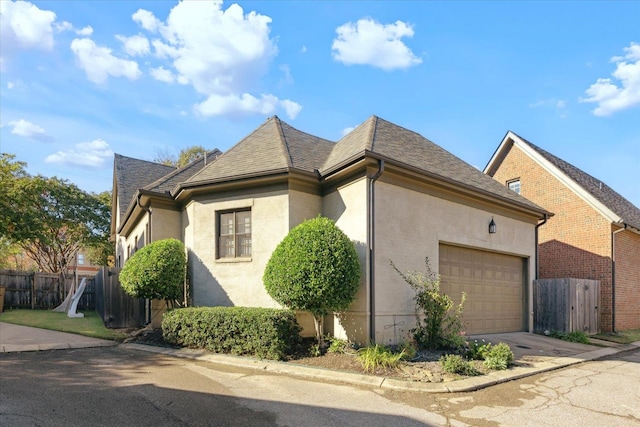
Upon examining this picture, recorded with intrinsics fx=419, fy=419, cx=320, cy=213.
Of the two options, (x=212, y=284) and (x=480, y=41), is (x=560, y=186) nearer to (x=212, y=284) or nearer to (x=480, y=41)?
(x=480, y=41)

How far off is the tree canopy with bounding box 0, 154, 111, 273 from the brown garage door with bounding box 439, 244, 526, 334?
65.0ft

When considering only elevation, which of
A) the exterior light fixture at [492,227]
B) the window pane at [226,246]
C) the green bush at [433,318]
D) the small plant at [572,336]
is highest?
the exterior light fixture at [492,227]

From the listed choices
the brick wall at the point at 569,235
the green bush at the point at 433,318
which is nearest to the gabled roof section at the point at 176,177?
the green bush at the point at 433,318

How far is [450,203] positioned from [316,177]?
3662mm

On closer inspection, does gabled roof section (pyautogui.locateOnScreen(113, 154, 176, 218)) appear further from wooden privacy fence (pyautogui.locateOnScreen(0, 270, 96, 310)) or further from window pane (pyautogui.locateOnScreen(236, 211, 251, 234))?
window pane (pyautogui.locateOnScreen(236, 211, 251, 234))

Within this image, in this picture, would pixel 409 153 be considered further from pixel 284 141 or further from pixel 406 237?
pixel 284 141

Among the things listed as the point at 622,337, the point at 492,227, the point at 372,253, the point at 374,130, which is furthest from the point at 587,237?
the point at 372,253

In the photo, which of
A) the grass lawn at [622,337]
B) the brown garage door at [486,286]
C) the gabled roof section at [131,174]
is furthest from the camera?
the gabled roof section at [131,174]

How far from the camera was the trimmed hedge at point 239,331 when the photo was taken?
8336 mm

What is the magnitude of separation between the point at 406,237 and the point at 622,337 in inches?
370

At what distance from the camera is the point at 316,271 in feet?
26.9

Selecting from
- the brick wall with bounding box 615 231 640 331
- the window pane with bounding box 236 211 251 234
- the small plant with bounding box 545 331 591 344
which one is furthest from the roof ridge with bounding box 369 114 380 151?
the brick wall with bounding box 615 231 640 331

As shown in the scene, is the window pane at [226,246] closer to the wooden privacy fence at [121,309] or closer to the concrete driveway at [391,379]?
the concrete driveway at [391,379]

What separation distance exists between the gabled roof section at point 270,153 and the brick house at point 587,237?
388 inches
